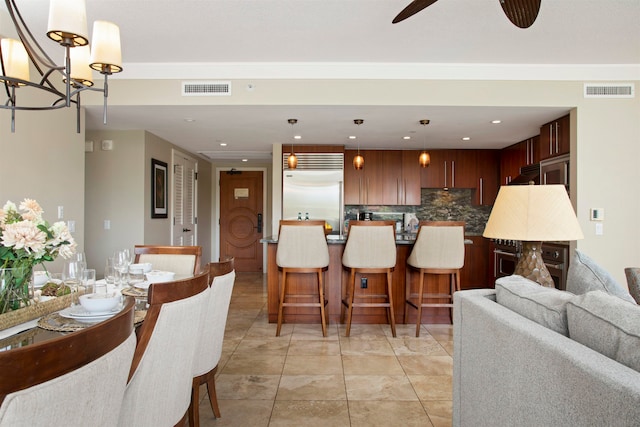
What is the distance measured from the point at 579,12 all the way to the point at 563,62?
1.03 m

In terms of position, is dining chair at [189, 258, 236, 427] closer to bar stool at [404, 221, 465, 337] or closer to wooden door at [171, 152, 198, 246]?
bar stool at [404, 221, 465, 337]

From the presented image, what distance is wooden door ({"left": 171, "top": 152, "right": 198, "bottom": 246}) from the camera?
19.6 ft

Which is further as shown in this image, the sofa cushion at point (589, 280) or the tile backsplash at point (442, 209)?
the tile backsplash at point (442, 209)

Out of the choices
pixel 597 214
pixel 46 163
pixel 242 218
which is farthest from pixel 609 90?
pixel 242 218

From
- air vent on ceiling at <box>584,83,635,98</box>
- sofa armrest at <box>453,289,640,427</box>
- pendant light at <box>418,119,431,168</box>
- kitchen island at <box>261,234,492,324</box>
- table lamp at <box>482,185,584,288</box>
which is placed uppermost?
air vent on ceiling at <box>584,83,635,98</box>


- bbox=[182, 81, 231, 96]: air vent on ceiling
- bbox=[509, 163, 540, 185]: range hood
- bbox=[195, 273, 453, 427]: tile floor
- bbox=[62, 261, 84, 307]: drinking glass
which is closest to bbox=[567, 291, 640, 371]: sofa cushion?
bbox=[195, 273, 453, 427]: tile floor

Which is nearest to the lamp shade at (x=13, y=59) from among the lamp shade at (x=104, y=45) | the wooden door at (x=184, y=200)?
the lamp shade at (x=104, y=45)

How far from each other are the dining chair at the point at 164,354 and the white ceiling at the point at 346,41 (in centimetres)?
217

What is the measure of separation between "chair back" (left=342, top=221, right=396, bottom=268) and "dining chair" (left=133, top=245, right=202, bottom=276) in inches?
56.0

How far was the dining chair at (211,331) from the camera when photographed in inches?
71.4

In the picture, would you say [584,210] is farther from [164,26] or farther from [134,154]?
[134,154]

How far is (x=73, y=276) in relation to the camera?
1.72m

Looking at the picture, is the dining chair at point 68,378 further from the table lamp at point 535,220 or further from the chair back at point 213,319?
the table lamp at point 535,220

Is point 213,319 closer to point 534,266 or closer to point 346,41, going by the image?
point 534,266
